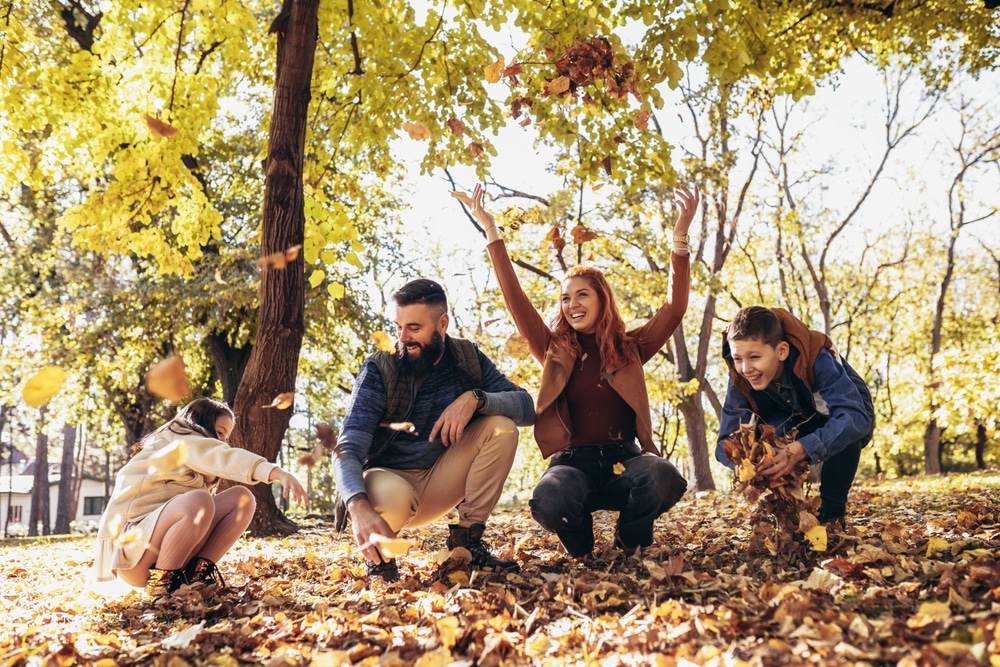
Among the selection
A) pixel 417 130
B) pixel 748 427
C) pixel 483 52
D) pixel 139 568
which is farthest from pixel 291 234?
pixel 748 427

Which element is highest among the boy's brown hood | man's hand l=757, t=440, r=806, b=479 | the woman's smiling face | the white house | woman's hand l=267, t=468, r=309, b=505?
the woman's smiling face

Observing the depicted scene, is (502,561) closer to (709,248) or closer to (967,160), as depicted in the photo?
(709,248)

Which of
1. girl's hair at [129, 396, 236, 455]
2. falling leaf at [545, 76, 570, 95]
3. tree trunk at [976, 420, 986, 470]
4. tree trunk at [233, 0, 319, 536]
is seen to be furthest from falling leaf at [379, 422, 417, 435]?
tree trunk at [976, 420, 986, 470]

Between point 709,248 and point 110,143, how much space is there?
1217 centimetres

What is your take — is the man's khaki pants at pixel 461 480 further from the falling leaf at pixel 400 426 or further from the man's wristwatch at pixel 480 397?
the falling leaf at pixel 400 426

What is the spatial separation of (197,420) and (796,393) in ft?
9.53

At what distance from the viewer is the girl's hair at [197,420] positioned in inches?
142

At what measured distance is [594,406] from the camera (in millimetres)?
3814

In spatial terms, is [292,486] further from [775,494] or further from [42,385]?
[775,494]

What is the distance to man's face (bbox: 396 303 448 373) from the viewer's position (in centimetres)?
361

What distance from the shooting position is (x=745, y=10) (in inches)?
201

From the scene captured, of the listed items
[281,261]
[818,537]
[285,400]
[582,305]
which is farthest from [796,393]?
[281,261]

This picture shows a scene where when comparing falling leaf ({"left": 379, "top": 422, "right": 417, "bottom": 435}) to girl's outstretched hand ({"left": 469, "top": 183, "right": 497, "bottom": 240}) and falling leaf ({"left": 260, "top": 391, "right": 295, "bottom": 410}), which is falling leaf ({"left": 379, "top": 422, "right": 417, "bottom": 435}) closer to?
girl's outstretched hand ({"left": 469, "top": 183, "right": 497, "bottom": 240})

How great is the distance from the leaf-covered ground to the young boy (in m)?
0.40
